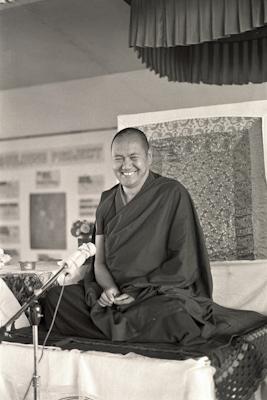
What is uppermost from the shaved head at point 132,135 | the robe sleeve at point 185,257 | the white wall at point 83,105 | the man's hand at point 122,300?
the white wall at point 83,105

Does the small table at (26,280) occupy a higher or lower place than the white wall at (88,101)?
lower

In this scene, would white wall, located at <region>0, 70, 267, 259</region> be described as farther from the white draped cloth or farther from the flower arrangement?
the white draped cloth

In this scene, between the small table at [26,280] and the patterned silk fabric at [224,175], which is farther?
the patterned silk fabric at [224,175]

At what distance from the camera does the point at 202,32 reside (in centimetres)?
129

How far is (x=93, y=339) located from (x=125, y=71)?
3.81 feet

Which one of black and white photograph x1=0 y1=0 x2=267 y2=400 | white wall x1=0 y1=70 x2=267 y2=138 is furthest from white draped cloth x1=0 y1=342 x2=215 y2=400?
white wall x1=0 y1=70 x2=267 y2=138

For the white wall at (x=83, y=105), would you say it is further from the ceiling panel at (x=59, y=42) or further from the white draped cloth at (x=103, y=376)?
the white draped cloth at (x=103, y=376)

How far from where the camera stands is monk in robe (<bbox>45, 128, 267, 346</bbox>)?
72.9 inches

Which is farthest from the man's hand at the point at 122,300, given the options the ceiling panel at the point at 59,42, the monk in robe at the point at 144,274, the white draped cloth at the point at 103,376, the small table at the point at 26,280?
the ceiling panel at the point at 59,42

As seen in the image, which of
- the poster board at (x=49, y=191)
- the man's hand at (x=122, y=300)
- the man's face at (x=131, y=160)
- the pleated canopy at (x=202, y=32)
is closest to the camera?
the pleated canopy at (x=202, y=32)

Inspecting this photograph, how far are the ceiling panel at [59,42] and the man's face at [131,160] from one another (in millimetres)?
379

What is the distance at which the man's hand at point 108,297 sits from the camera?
77.1 inches

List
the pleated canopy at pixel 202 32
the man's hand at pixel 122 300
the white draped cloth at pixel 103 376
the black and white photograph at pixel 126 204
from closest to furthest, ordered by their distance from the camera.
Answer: the pleated canopy at pixel 202 32, the white draped cloth at pixel 103 376, the black and white photograph at pixel 126 204, the man's hand at pixel 122 300

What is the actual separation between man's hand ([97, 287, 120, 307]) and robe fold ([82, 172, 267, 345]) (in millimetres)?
19
